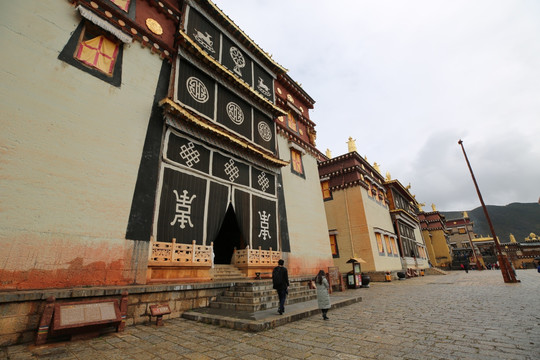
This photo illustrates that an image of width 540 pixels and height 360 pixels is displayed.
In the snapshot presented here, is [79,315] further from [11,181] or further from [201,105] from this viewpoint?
[201,105]

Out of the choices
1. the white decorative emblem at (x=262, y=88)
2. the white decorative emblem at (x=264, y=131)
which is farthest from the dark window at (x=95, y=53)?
the white decorative emblem at (x=262, y=88)

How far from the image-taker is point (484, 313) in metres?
6.06

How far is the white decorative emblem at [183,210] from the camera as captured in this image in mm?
8297

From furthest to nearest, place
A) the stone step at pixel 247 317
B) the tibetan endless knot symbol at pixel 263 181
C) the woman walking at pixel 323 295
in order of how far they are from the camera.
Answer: the tibetan endless knot symbol at pixel 263 181
the woman walking at pixel 323 295
the stone step at pixel 247 317

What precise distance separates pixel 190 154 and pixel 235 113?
12.4 feet

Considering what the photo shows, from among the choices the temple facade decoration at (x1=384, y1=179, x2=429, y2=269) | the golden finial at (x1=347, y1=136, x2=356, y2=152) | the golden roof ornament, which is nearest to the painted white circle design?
the golden roof ornament

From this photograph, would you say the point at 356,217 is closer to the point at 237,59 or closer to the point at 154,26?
the point at 237,59

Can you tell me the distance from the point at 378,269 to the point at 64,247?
63.9 ft

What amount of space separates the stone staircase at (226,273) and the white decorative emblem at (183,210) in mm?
2246

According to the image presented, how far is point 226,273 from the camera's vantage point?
9867mm

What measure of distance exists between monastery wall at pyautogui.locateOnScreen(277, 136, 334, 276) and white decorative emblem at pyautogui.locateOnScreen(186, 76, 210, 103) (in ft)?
19.4

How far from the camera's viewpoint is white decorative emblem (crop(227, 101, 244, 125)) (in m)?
11.7

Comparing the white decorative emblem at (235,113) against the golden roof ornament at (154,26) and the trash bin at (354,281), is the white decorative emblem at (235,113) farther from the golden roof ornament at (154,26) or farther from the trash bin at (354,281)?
the trash bin at (354,281)

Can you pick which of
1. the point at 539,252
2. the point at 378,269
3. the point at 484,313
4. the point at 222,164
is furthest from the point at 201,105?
the point at 539,252
